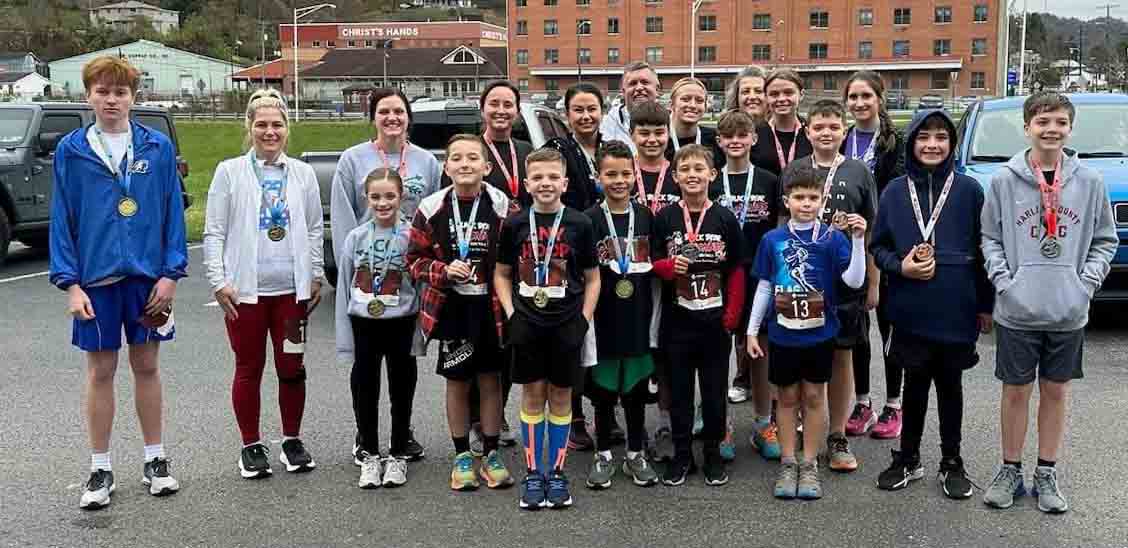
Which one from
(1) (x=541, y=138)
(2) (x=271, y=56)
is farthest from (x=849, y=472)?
(2) (x=271, y=56)

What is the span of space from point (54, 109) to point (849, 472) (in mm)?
12314

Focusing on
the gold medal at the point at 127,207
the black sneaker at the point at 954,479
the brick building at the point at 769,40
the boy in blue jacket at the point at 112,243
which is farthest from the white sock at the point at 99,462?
the brick building at the point at 769,40

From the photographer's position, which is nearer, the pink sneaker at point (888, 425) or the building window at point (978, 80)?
the pink sneaker at point (888, 425)

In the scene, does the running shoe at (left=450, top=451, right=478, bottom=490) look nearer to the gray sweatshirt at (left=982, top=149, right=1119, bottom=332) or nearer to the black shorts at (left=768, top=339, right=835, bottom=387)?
the black shorts at (left=768, top=339, right=835, bottom=387)

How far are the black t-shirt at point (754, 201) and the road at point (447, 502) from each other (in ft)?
4.14

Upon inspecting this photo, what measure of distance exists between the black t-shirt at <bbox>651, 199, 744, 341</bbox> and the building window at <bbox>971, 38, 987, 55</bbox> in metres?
83.7

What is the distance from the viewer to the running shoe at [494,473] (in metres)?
4.98

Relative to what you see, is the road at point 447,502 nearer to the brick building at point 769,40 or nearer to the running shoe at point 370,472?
the running shoe at point 370,472

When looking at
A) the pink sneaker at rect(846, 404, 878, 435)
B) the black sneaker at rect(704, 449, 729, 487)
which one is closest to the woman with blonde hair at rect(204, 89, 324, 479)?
the black sneaker at rect(704, 449, 729, 487)

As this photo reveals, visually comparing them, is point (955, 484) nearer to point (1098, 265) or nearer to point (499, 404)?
point (1098, 265)

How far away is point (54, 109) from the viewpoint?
1341 centimetres

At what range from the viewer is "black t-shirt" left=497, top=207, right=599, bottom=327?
15.4ft

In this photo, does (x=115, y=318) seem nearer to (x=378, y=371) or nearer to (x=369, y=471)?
(x=378, y=371)

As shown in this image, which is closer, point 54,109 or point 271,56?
point 54,109
